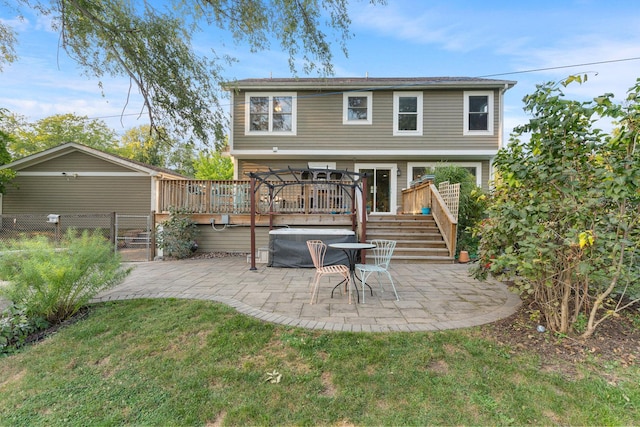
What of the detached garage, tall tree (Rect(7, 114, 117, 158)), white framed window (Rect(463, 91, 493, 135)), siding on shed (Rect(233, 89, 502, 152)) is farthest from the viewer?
tall tree (Rect(7, 114, 117, 158))

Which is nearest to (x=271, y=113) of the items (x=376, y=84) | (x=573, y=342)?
(x=376, y=84)

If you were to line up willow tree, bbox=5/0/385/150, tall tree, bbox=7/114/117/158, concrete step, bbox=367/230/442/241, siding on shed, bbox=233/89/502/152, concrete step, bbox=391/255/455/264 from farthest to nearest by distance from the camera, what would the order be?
tall tree, bbox=7/114/117/158 → siding on shed, bbox=233/89/502/152 → concrete step, bbox=367/230/442/241 → concrete step, bbox=391/255/455/264 → willow tree, bbox=5/0/385/150

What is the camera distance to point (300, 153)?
423 inches

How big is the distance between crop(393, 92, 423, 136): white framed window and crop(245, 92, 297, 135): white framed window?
3905 millimetres

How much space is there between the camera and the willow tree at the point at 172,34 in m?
5.70

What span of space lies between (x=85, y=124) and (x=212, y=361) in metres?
33.8

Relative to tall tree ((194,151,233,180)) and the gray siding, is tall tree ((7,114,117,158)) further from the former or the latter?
the gray siding

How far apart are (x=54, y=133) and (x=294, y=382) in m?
33.5

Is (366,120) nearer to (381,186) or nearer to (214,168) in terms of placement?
(381,186)

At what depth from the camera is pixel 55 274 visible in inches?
129

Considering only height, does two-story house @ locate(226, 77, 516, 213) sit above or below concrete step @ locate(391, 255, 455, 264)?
above

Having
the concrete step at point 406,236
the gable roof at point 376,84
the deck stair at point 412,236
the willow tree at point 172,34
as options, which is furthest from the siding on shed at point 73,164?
the deck stair at point 412,236

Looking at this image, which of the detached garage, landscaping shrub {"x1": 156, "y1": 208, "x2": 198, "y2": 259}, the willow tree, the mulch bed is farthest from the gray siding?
the mulch bed

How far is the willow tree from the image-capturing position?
570 cm
